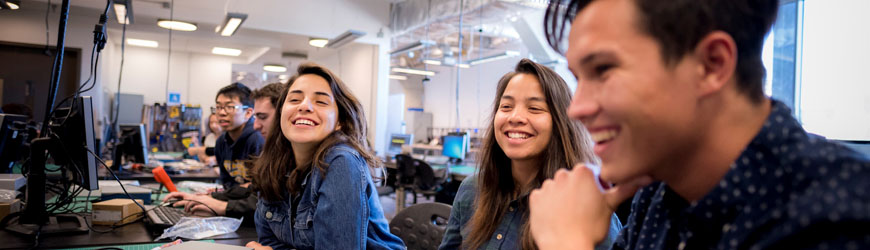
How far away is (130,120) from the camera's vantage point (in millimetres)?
8781

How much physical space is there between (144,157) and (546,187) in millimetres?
4243

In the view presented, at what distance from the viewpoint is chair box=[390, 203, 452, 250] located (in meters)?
1.99

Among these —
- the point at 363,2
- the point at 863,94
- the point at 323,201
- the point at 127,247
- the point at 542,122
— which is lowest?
the point at 127,247

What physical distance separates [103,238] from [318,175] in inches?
31.9

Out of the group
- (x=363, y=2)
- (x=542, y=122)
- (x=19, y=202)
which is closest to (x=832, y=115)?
(x=542, y=122)

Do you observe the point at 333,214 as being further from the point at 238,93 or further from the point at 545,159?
the point at 238,93

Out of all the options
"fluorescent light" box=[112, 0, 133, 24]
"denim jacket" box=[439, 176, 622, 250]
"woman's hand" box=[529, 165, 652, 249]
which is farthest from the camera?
"fluorescent light" box=[112, 0, 133, 24]

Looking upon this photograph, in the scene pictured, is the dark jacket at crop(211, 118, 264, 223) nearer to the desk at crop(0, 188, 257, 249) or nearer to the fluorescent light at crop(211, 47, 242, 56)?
the desk at crop(0, 188, 257, 249)

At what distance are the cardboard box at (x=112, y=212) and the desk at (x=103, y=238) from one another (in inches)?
1.1

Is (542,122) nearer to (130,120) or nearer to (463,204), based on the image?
(463,204)

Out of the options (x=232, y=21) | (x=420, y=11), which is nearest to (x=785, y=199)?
(x=232, y=21)

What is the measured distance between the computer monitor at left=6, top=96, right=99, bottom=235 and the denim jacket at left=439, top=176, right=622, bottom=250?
4.49 feet

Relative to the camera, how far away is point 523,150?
1.53m

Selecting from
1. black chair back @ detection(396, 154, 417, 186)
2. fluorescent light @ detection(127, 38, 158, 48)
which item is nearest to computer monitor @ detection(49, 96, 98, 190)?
black chair back @ detection(396, 154, 417, 186)
